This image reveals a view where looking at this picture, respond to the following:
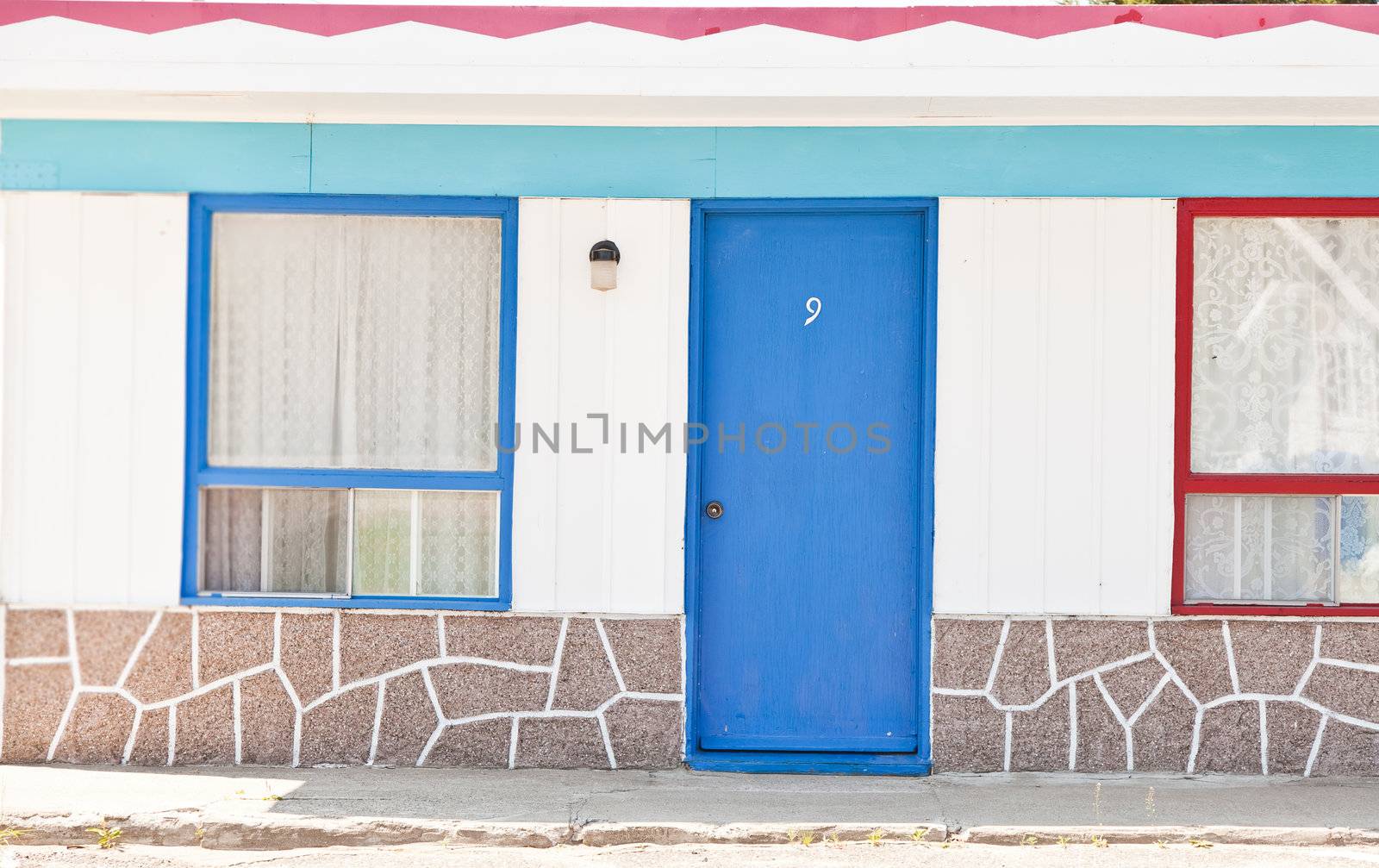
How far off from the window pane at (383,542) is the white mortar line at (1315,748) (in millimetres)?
3863

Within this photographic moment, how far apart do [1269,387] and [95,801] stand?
5015mm

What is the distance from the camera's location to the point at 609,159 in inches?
200

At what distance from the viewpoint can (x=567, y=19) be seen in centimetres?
480

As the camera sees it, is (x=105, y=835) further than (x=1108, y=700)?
No

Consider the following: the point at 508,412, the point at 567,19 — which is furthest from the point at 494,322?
the point at 567,19

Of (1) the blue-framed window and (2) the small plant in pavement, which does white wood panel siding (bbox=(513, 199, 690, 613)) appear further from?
(2) the small plant in pavement

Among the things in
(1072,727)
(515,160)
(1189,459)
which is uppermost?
(515,160)

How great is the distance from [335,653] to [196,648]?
596 mm

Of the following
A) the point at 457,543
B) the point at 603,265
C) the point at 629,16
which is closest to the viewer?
the point at 629,16

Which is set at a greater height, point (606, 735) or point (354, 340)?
point (354, 340)

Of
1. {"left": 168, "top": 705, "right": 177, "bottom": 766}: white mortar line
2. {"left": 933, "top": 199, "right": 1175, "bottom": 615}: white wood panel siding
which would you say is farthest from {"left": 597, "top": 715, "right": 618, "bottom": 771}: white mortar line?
{"left": 168, "top": 705, "right": 177, "bottom": 766}: white mortar line

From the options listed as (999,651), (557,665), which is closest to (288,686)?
(557,665)

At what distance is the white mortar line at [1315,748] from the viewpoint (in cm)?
502

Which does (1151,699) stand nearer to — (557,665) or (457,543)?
(557,665)
